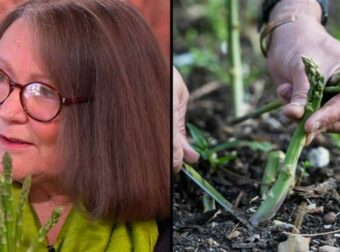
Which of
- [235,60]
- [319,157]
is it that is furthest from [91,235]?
[235,60]

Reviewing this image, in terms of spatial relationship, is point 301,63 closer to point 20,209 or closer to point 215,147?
point 215,147

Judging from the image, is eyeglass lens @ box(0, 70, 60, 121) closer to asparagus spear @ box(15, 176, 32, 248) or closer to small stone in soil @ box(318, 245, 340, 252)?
asparagus spear @ box(15, 176, 32, 248)

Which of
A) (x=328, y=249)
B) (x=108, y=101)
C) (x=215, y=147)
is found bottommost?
(x=328, y=249)

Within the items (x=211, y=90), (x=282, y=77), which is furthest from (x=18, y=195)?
(x=211, y=90)

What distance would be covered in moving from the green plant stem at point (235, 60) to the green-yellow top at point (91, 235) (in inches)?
29.4

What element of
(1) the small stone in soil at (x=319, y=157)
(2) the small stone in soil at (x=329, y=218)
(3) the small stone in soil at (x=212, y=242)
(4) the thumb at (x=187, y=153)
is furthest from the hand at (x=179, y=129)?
(1) the small stone in soil at (x=319, y=157)

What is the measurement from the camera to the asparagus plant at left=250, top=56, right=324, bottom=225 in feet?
3.45

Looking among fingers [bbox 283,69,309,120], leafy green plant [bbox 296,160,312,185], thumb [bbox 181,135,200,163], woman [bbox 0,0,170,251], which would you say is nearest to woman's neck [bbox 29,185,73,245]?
woman [bbox 0,0,170,251]

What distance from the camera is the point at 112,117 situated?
38.0 inches

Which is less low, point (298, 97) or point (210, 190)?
point (298, 97)

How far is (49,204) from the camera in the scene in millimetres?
1004

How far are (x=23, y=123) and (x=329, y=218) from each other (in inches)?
17.9

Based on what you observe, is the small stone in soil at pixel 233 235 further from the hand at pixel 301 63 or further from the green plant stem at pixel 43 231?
the green plant stem at pixel 43 231

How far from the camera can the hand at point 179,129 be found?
3.55 feet
